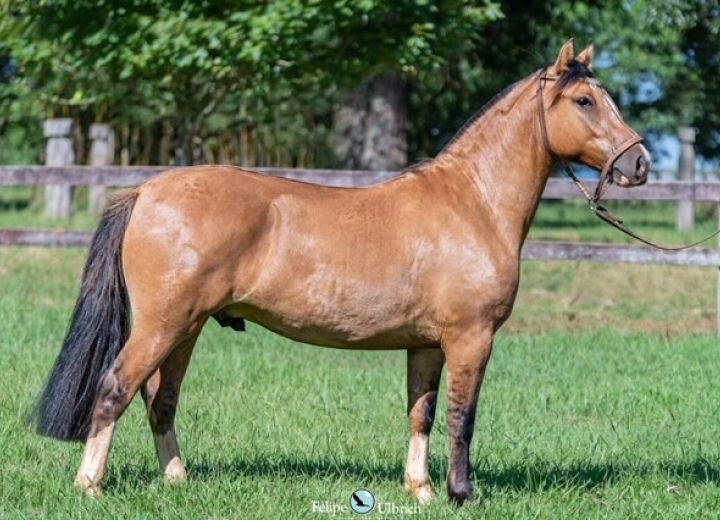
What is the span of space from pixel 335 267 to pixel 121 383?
1.09 meters

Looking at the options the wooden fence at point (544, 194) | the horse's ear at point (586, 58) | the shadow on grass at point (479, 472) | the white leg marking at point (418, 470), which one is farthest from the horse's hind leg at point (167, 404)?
the wooden fence at point (544, 194)

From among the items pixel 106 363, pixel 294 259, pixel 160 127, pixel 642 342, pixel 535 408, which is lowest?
pixel 160 127

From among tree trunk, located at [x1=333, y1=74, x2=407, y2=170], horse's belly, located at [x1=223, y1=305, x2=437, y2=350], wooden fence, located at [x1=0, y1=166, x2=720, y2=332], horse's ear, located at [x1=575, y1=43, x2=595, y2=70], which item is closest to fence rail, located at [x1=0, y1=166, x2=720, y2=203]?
wooden fence, located at [x1=0, y1=166, x2=720, y2=332]

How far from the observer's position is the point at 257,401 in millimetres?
8164

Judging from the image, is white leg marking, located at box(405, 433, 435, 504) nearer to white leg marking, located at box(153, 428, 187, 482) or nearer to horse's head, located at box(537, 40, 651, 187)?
white leg marking, located at box(153, 428, 187, 482)

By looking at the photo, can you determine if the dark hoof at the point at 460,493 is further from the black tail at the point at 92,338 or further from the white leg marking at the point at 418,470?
the black tail at the point at 92,338

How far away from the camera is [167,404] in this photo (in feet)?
19.9

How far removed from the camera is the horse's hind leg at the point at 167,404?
6055 millimetres

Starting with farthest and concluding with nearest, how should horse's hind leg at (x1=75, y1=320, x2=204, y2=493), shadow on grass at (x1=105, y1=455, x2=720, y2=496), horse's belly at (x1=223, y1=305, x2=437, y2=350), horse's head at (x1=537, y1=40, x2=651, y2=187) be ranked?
shadow on grass at (x1=105, y1=455, x2=720, y2=496), horse's head at (x1=537, y1=40, x2=651, y2=187), horse's belly at (x1=223, y1=305, x2=437, y2=350), horse's hind leg at (x1=75, y1=320, x2=204, y2=493)

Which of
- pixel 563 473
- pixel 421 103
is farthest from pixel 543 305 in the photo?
pixel 421 103

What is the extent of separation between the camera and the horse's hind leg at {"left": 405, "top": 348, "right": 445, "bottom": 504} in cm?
608

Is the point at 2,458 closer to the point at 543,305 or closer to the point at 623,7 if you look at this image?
the point at 543,305

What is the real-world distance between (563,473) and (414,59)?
9138mm

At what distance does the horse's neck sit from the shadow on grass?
1.23 meters
